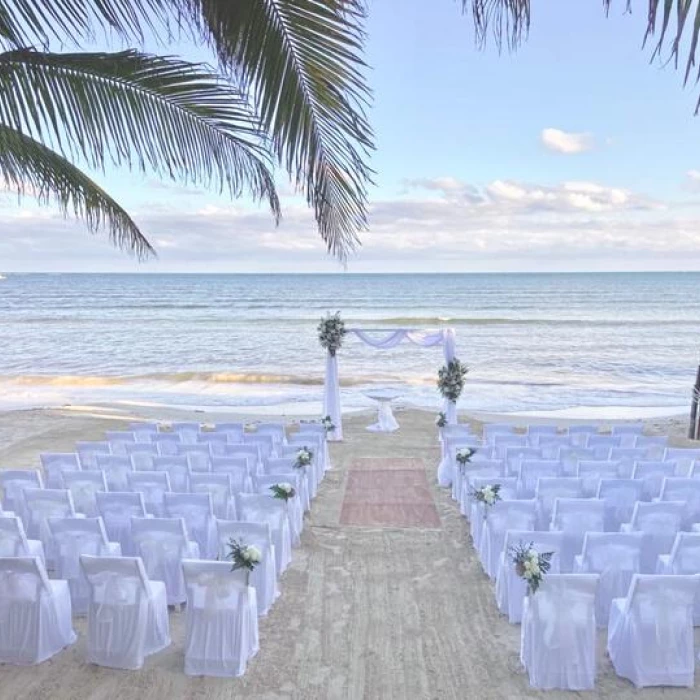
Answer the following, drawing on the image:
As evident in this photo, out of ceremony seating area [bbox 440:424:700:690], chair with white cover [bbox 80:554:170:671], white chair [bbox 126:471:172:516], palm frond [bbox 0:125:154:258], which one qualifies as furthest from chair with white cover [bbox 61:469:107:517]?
palm frond [bbox 0:125:154:258]

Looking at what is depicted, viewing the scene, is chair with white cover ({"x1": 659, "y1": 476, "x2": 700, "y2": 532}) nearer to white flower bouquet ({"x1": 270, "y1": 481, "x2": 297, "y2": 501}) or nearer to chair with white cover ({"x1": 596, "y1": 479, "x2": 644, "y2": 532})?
chair with white cover ({"x1": 596, "y1": 479, "x2": 644, "y2": 532})

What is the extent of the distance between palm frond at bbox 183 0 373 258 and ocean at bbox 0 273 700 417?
18946 millimetres

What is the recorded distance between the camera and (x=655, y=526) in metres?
7.32

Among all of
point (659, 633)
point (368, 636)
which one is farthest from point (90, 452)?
point (659, 633)

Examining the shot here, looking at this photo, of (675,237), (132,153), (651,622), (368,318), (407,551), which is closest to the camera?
(132,153)

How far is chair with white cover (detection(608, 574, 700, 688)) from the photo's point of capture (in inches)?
209

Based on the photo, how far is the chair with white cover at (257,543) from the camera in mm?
6543

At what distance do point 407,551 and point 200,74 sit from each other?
621cm

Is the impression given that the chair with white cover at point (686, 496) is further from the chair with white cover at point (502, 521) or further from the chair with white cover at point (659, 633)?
the chair with white cover at point (659, 633)

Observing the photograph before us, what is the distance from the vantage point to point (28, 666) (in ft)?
18.7

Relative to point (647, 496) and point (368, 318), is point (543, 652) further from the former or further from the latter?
point (368, 318)

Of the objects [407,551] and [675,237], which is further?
[675,237]

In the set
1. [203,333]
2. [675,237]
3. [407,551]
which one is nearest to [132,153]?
[407,551]

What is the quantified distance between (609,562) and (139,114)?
5209 mm
